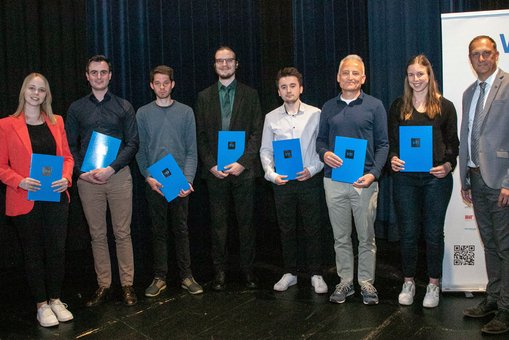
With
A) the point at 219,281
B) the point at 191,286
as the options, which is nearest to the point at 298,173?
the point at 219,281

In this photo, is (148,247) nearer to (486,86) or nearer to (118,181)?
(118,181)

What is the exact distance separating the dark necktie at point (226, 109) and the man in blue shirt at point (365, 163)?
27.7 inches

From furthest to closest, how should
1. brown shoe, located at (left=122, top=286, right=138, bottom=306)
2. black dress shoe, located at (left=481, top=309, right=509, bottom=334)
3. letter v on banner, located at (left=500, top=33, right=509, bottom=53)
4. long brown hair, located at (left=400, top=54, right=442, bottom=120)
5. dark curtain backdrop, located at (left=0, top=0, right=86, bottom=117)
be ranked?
1. dark curtain backdrop, located at (left=0, top=0, right=86, bottom=117)
2. brown shoe, located at (left=122, top=286, right=138, bottom=306)
3. letter v on banner, located at (left=500, top=33, right=509, bottom=53)
4. long brown hair, located at (left=400, top=54, right=442, bottom=120)
5. black dress shoe, located at (left=481, top=309, right=509, bottom=334)

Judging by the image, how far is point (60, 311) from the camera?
3.42m

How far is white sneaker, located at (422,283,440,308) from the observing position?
345 centimetres

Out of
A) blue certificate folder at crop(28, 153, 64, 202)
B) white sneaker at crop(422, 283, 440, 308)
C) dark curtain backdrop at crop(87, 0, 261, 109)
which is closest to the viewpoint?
blue certificate folder at crop(28, 153, 64, 202)

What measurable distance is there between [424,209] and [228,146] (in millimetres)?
1408

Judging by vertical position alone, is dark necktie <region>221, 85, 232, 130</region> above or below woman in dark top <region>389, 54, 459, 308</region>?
above

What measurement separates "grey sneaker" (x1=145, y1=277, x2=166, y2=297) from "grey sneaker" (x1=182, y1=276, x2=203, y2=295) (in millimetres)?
157

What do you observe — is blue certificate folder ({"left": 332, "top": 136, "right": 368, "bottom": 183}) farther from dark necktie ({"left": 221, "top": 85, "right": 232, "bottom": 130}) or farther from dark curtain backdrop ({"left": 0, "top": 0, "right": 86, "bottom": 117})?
dark curtain backdrop ({"left": 0, "top": 0, "right": 86, "bottom": 117})

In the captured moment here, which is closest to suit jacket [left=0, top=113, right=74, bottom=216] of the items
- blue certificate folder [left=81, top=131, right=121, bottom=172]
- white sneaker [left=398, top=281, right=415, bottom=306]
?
blue certificate folder [left=81, top=131, right=121, bottom=172]

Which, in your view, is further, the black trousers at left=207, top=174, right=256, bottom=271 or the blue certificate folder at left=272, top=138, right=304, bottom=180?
the black trousers at left=207, top=174, right=256, bottom=271

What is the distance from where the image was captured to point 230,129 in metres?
3.89

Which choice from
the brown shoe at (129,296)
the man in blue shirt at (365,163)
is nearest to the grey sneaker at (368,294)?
the man in blue shirt at (365,163)
